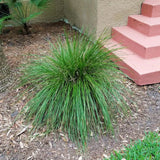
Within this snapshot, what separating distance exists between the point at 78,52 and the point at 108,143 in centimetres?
111

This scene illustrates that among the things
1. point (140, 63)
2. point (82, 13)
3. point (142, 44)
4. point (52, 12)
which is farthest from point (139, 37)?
point (52, 12)

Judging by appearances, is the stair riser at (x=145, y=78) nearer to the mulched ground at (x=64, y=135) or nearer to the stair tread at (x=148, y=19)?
the mulched ground at (x=64, y=135)

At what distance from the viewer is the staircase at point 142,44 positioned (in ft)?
9.58

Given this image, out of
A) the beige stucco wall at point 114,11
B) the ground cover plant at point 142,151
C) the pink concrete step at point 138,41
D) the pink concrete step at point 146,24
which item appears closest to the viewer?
the ground cover plant at point 142,151

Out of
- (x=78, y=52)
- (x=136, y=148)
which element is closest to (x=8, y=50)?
(x=78, y=52)

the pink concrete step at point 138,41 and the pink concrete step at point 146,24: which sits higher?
the pink concrete step at point 146,24

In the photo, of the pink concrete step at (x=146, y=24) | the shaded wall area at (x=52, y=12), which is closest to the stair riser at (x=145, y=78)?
the pink concrete step at (x=146, y=24)

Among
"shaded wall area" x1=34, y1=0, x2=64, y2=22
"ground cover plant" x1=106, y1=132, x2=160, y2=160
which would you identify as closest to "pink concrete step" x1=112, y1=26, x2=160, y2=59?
"ground cover plant" x1=106, y1=132, x2=160, y2=160

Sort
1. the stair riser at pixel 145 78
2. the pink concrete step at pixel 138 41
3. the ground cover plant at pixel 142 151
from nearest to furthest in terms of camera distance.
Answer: the ground cover plant at pixel 142 151 → the stair riser at pixel 145 78 → the pink concrete step at pixel 138 41

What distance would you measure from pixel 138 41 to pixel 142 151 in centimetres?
191

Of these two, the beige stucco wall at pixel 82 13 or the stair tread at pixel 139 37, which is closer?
the stair tread at pixel 139 37

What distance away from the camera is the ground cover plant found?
1958 mm

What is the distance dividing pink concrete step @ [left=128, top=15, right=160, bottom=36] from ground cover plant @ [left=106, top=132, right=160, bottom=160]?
1943 millimetres

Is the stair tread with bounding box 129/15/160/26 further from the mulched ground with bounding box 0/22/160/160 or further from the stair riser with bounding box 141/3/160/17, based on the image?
the mulched ground with bounding box 0/22/160/160
